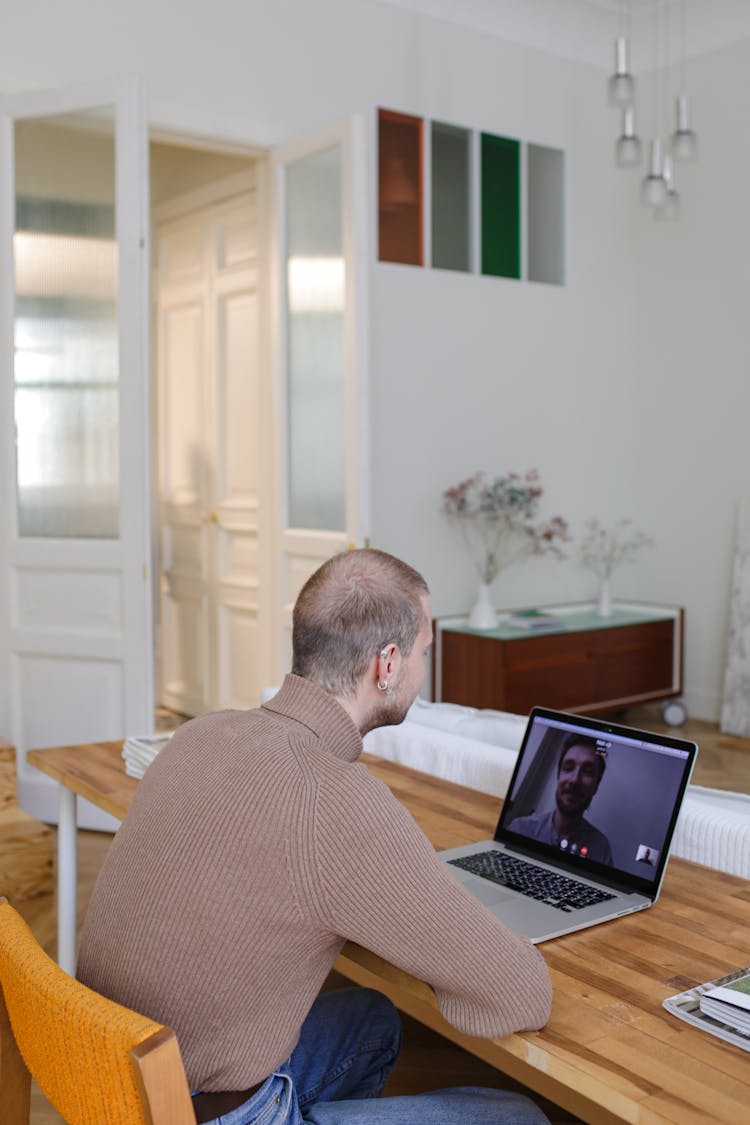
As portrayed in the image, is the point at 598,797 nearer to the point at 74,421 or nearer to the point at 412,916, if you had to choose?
the point at 412,916

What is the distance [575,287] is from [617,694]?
2.21 metres

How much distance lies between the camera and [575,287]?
632 centimetres

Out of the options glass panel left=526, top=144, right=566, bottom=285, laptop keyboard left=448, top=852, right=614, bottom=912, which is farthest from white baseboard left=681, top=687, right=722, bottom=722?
laptop keyboard left=448, top=852, right=614, bottom=912

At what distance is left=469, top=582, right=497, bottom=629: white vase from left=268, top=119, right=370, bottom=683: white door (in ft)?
3.33

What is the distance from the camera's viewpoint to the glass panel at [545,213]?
6.11 m

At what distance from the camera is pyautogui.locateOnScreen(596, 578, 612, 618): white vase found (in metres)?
6.23

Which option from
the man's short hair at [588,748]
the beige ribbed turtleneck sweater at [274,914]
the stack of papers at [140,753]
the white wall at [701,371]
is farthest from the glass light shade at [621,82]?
the beige ribbed turtleneck sweater at [274,914]

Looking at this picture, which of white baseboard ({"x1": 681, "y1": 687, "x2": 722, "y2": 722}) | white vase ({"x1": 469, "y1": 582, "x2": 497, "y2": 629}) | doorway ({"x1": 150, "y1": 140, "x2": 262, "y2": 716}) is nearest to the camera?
white vase ({"x1": 469, "y1": 582, "x2": 497, "y2": 629})

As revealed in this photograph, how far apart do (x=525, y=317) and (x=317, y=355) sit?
1670mm

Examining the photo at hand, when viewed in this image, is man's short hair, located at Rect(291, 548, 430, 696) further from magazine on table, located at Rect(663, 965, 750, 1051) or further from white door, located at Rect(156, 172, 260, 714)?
white door, located at Rect(156, 172, 260, 714)

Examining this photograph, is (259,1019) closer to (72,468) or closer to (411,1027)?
(411,1027)

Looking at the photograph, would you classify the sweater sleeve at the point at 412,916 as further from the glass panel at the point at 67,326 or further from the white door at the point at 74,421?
the glass panel at the point at 67,326

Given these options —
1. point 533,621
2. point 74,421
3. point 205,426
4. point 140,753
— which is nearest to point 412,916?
point 140,753

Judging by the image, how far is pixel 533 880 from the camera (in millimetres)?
1796
